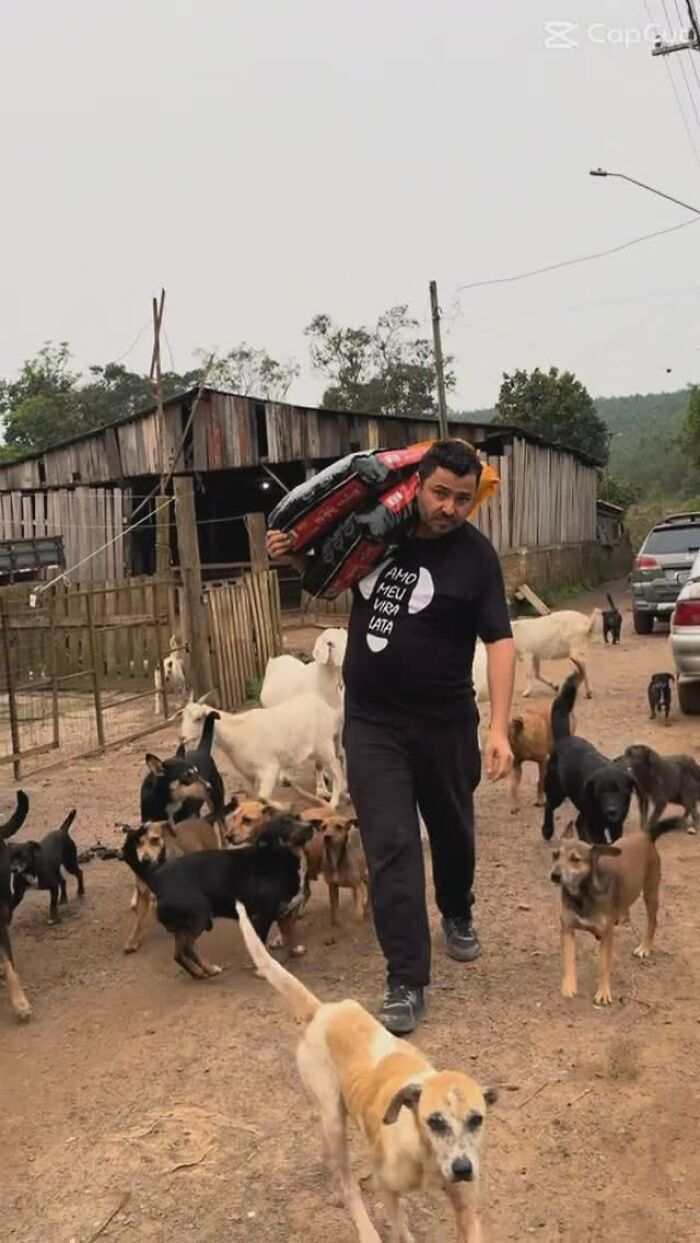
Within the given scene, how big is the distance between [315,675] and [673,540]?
10438mm

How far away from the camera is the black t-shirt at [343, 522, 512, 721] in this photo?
13.7 feet

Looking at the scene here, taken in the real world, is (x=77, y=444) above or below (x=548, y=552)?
above

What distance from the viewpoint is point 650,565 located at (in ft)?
56.5

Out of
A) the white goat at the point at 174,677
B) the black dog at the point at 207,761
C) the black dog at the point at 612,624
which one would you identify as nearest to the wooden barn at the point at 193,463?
the black dog at the point at 612,624

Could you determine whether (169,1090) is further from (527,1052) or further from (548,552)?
(548,552)

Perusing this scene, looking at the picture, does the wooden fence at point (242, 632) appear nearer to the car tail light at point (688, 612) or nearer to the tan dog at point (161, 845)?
the car tail light at point (688, 612)

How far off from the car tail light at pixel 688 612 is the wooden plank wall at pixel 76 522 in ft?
48.2

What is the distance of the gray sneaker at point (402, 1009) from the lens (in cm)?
407

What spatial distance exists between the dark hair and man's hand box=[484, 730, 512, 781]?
1034 millimetres

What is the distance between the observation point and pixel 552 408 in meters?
45.4

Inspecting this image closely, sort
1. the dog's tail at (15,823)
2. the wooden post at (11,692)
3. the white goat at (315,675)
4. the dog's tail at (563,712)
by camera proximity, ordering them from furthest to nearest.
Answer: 1. the wooden post at (11,692)
2. the white goat at (315,675)
3. the dog's tail at (563,712)
4. the dog's tail at (15,823)

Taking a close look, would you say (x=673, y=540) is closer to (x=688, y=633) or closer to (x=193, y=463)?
(x=688, y=633)

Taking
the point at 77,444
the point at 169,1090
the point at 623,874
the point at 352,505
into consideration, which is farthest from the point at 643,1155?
the point at 77,444

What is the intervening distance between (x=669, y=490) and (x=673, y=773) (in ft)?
274
